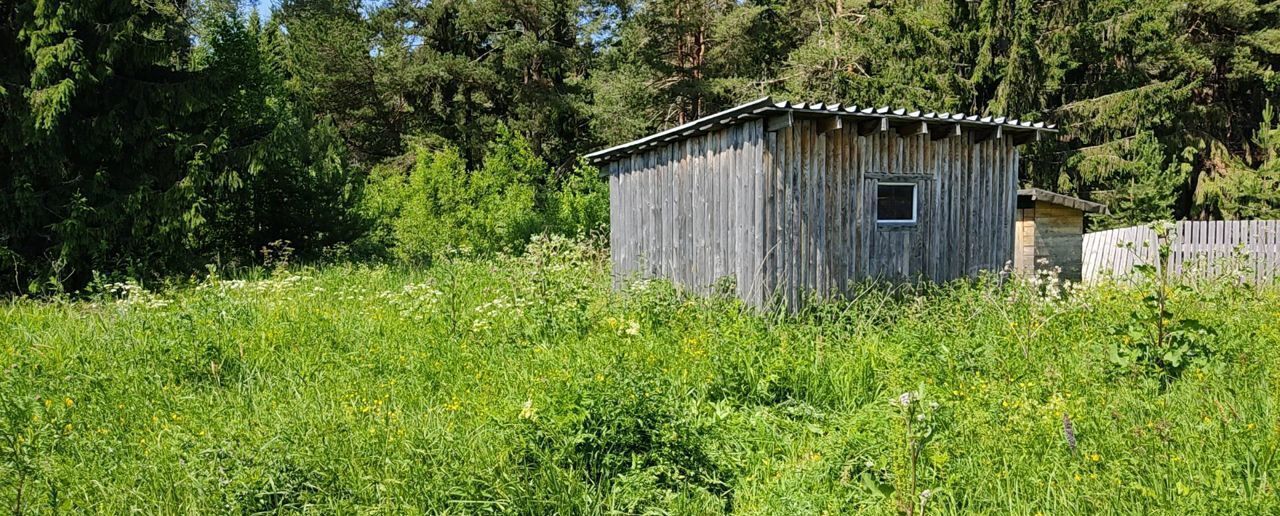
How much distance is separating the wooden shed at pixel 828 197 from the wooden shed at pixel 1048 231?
3968mm

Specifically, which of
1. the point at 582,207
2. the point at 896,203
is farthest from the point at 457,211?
the point at 896,203

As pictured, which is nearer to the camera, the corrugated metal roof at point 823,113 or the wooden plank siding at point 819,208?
the corrugated metal roof at point 823,113

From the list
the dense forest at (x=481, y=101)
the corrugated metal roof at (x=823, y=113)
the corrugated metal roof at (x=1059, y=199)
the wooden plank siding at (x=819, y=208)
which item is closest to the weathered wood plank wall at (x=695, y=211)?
the wooden plank siding at (x=819, y=208)

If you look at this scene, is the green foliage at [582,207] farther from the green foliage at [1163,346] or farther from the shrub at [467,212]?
the green foliage at [1163,346]

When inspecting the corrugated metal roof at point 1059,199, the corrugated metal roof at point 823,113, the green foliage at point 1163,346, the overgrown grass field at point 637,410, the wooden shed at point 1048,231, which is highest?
the corrugated metal roof at point 823,113

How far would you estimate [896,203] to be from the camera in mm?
8242

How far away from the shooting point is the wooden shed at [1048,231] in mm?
12555

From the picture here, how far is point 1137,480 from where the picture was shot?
3.37m

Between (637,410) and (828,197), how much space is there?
4.53 meters

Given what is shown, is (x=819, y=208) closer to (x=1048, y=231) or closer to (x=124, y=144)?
(x=1048, y=231)

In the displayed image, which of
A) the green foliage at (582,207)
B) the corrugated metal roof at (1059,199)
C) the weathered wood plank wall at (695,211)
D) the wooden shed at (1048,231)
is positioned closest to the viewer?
the weathered wood plank wall at (695,211)

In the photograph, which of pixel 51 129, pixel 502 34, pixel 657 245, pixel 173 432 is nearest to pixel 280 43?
pixel 502 34

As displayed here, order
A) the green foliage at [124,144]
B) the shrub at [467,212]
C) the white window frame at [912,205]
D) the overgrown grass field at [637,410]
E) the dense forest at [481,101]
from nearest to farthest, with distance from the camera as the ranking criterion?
the overgrown grass field at [637,410], the white window frame at [912,205], the green foliage at [124,144], the dense forest at [481,101], the shrub at [467,212]

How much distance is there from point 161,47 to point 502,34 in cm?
1427
